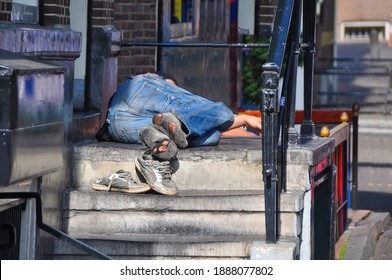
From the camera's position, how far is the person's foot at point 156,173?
25.0 feet

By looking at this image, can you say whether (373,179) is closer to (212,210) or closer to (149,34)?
(149,34)

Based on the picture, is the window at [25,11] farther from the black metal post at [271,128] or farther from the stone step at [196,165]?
the black metal post at [271,128]

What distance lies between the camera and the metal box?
4.90 metres

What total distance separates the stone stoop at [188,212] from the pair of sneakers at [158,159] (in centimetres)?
9

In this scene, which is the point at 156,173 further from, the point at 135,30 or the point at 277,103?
the point at 135,30

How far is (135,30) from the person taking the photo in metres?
10.9

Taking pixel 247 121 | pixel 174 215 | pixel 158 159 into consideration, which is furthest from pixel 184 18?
pixel 174 215

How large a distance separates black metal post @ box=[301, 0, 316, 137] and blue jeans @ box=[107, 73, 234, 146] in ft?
3.06

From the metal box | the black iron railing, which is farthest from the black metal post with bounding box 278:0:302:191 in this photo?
the metal box

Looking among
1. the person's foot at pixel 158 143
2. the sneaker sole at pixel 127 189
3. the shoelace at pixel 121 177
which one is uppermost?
the person's foot at pixel 158 143

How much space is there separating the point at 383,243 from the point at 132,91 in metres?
3.46

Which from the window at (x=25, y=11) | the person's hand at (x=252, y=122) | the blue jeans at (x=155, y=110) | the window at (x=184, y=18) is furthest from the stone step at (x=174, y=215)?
the window at (x=184, y=18)

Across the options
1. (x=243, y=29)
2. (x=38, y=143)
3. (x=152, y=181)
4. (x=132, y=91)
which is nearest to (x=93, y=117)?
(x=132, y=91)

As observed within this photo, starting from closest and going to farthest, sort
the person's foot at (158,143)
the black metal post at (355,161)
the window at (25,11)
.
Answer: the window at (25,11), the person's foot at (158,143), the black metal post at (355,161)
